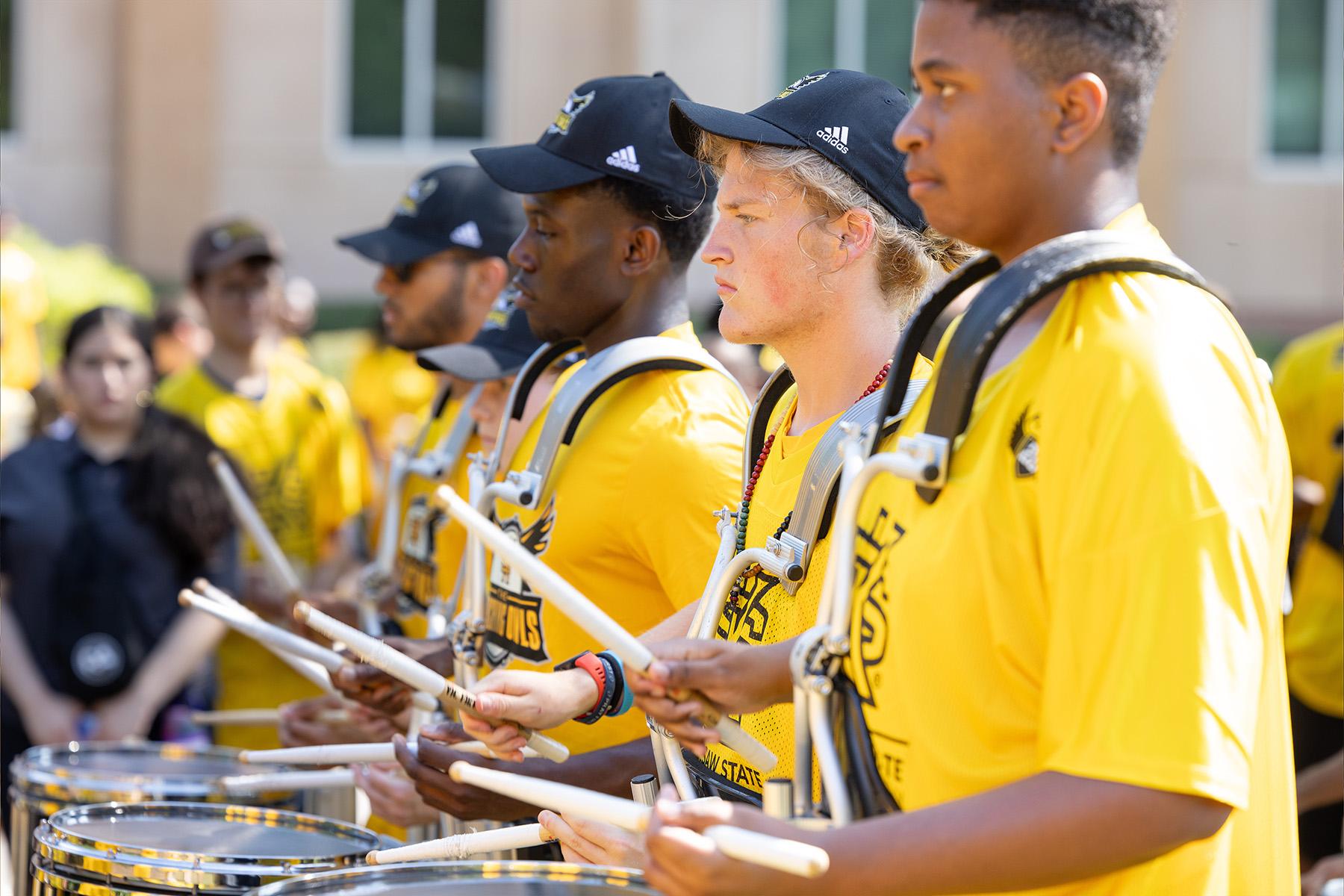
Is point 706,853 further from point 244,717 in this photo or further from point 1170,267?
point 244,717

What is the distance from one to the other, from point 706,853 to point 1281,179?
14278 mm

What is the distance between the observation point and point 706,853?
143 centimetres

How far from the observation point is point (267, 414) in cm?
577

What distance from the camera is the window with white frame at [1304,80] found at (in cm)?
1460

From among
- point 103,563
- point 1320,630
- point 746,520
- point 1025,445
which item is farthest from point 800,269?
point 103,563

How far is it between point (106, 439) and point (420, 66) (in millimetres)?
10380

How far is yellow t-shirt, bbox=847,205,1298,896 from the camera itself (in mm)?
1429

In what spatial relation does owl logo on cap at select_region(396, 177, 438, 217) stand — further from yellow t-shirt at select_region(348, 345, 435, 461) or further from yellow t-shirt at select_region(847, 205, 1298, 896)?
yellow t-shirt at select_region(348, 345, 435, 461)

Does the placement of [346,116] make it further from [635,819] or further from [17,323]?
[635,819]

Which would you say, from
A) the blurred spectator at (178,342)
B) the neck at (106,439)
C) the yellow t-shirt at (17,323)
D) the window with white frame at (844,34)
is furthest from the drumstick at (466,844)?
the window with white frame at (844,34)

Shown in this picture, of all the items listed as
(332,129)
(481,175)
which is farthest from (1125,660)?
(332,129)

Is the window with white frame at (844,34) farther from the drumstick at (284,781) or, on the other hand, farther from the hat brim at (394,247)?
the drumstick at (284,781)

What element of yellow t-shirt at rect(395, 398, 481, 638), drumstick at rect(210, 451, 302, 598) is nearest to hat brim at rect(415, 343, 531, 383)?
yellow t-shirt at rect(395, 398, 481, 638)

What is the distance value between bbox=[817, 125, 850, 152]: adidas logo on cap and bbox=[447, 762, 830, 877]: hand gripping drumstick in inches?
42.2
